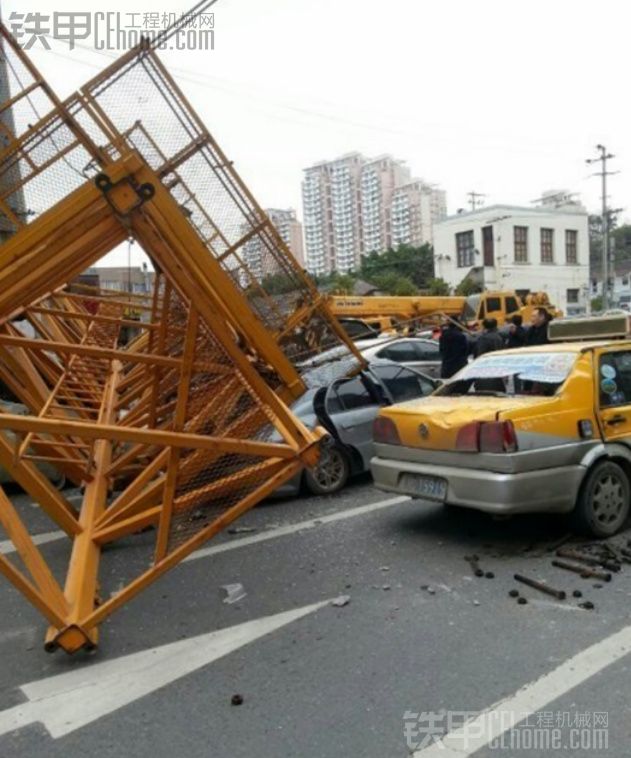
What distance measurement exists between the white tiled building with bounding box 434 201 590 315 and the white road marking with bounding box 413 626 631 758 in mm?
47743

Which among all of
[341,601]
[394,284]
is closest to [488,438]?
[341,601]

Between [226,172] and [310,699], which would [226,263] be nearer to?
[226,172]

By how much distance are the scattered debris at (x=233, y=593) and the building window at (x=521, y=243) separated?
163 feet

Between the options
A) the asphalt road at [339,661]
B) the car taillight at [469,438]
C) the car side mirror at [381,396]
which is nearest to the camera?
the asphalt road at [339,661]

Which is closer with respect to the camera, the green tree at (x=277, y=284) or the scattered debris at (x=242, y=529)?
the scattered debris at (x=242, y=529)

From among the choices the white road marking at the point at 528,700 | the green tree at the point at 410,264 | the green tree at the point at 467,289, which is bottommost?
the white road marking at the point at 528,700

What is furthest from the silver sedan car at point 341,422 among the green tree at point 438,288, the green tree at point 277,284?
the green tree at point 438,288

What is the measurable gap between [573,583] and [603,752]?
1742mm

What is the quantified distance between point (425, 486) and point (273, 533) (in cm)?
147

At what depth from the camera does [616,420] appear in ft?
17.0

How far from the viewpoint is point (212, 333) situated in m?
4.04

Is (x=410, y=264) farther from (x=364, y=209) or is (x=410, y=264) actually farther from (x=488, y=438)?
(x=488, y=438)

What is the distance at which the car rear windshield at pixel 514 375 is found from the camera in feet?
17.1

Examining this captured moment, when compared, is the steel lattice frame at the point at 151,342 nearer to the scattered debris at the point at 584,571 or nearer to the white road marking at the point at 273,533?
the white road marking at the point at 273,533
